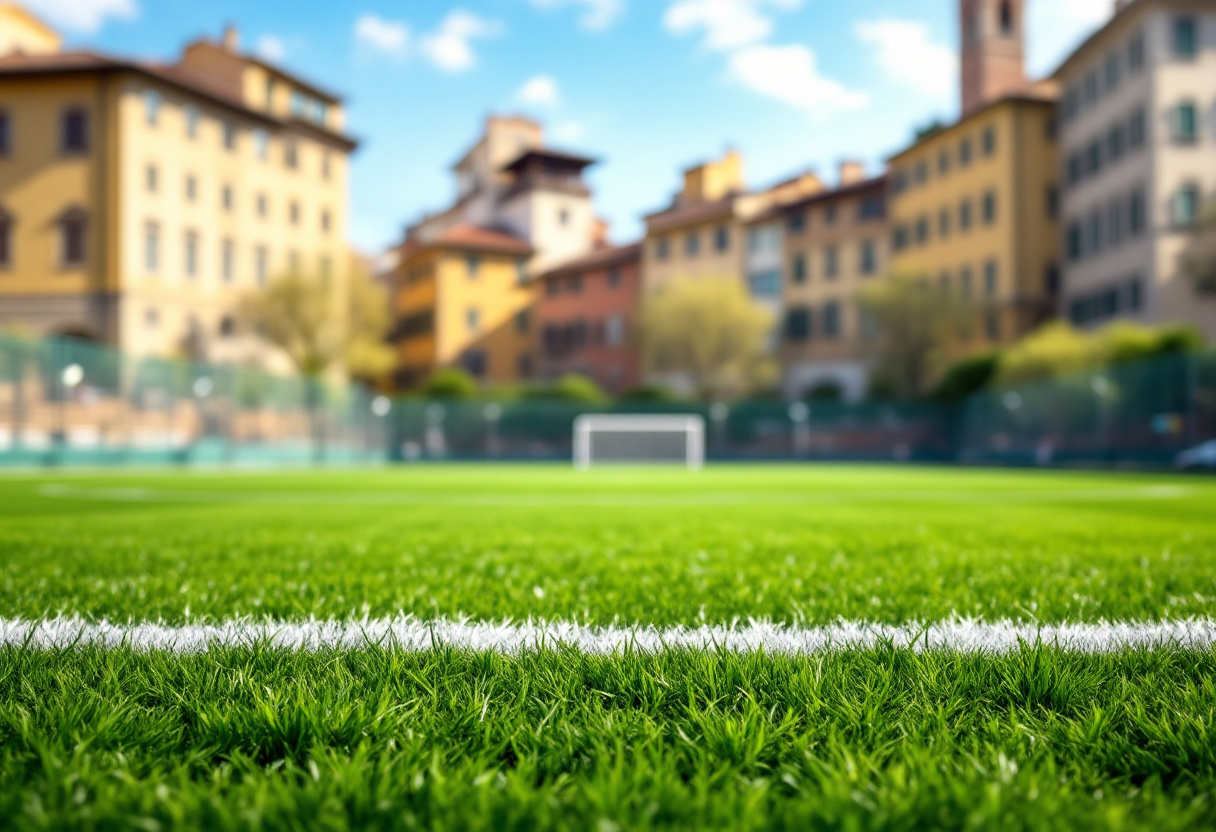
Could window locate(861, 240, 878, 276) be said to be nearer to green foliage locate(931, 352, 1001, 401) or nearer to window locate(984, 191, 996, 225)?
window locate(984, 191, 996, 225)

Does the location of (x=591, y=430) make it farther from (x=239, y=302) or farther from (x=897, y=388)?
(x=239, y=302)

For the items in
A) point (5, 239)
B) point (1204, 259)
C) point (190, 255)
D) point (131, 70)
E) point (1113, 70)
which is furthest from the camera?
point (190, 255)

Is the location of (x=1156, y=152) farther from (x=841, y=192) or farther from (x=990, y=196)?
(x=841, y=192)

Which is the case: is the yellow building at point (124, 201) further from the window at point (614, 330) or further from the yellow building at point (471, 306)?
the window at point (614, 330)

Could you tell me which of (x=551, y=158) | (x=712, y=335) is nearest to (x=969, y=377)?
(x=712, y=335)

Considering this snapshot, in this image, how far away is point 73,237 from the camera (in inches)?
1841

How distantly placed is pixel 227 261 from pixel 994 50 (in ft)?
146

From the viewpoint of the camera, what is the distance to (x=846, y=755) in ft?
5.66

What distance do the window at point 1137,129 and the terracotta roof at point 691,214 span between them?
23914 mm

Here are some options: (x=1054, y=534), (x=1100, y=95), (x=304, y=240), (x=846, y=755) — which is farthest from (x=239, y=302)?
(x=846, y=755)

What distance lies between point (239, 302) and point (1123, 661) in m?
54.4

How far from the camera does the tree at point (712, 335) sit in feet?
173

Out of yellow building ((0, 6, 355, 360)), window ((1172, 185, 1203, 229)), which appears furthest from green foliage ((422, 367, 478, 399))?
window ((1172, 185, 1203, 229))

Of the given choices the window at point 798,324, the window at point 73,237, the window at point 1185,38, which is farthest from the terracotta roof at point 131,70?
the window at point 1185,38
